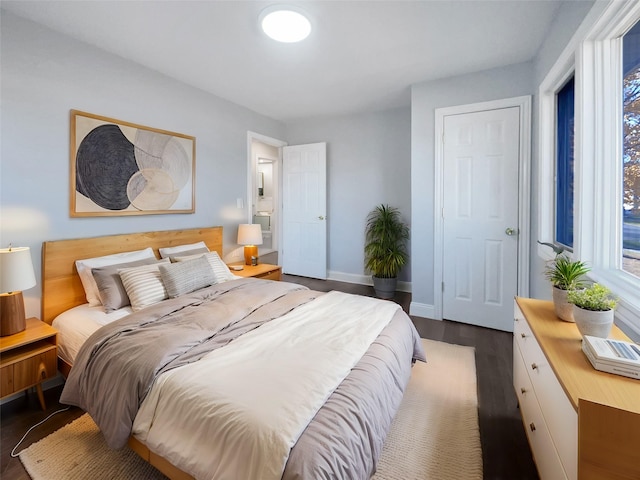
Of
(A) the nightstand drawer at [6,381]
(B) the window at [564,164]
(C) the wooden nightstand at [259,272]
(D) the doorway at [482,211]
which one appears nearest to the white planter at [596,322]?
(B) the window at [564,164]

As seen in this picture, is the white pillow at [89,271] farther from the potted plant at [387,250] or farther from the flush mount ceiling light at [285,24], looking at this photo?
the potted plant at [387,250]

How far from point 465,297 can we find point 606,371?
2.36 metres

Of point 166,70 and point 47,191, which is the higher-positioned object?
point 166,70

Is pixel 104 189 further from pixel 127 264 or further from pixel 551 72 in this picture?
pixel 551 72

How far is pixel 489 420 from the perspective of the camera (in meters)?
1.79

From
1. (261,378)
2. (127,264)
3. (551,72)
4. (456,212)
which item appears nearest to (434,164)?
(456,212)

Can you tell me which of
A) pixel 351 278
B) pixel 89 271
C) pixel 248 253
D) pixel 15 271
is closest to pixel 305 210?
pixel 351 278

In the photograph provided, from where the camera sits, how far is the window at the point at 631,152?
141cm

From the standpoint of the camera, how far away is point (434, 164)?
324 centimetres

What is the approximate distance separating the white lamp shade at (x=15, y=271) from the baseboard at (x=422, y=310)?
331cm

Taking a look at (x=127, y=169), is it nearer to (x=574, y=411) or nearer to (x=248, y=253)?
(x=248, y=253)

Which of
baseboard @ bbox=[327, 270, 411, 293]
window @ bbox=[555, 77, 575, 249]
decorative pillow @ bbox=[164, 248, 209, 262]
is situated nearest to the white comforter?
decorative pillow @ bbox=[164, 248, 209, 262]

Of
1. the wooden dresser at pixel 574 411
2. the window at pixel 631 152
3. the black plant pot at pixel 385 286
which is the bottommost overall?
the black plant pot at pixel 385 286

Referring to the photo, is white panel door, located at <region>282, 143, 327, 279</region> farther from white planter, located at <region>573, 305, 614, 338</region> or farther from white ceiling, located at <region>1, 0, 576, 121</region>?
white planter, located at <region>573, 305, 614, 338</region>
